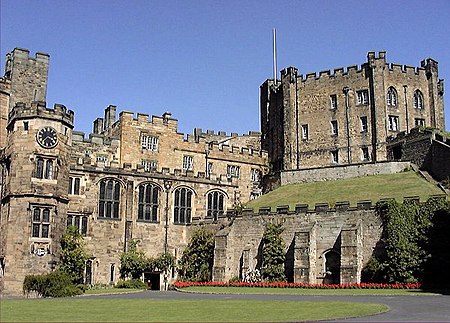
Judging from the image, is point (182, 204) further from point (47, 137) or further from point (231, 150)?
point (47, 137)

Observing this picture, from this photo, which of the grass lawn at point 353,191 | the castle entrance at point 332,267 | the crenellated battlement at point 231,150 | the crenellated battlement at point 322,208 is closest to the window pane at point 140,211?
the crenellated battlement at point 322,208

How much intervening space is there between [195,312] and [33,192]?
23493mm

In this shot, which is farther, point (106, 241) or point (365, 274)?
point (106, 241)

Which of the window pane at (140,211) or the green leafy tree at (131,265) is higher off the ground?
the window pane at (140,211)

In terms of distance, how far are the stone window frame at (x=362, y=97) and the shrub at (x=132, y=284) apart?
30.3 m

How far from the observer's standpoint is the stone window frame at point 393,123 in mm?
59963

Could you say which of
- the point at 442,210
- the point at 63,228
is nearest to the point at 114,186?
the point at 63,228

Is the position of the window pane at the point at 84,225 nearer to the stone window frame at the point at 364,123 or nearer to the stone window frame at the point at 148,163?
the stone window frame at the point at 148,163

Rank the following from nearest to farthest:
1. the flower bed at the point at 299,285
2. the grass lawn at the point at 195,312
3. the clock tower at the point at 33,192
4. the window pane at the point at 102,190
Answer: the grass lawn at the point at 195,312
the flower bed at the point at 299,285
the clock tower at the point at 33,192
the window pane at the point at 102,190

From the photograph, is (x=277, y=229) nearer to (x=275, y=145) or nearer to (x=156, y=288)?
(x=156, y=288)

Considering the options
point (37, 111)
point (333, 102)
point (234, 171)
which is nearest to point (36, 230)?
point (37, 111)

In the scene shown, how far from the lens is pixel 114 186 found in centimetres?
5019

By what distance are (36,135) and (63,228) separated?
7.41 metres

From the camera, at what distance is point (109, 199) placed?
4969cm
